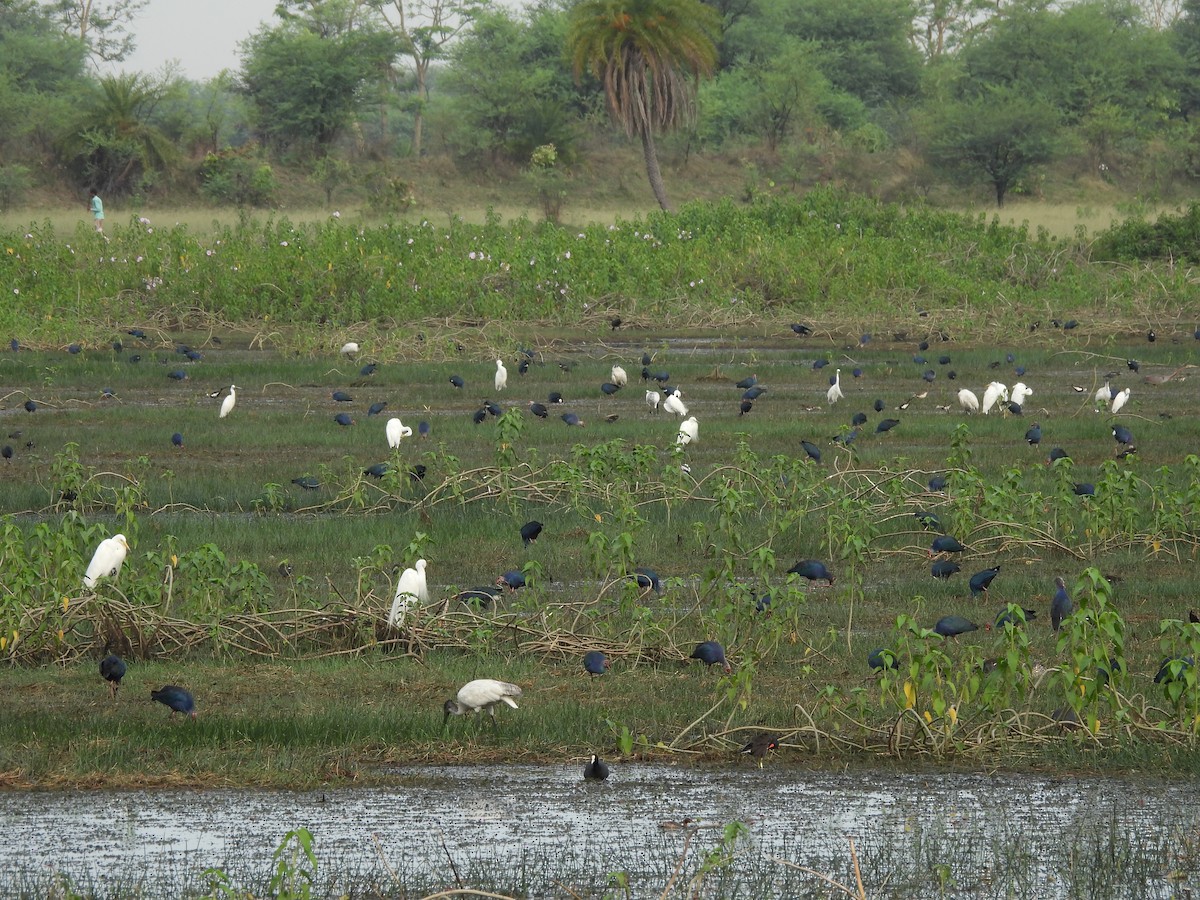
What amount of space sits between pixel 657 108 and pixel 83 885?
125 feet

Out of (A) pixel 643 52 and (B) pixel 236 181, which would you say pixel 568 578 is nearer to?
(A) pixel 643 52

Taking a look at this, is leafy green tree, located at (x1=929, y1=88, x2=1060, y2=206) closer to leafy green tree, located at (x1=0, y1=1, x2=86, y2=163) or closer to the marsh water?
leafy green tree, located at (x1=0, y1=1, x2=86, y2=163)

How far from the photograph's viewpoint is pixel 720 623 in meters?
9.27

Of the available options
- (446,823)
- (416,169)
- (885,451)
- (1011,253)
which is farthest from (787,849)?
(416,169)

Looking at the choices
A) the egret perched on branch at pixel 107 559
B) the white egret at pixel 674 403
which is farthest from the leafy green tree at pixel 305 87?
the egret perched on branch at pixel 107 559

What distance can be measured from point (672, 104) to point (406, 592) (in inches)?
1369

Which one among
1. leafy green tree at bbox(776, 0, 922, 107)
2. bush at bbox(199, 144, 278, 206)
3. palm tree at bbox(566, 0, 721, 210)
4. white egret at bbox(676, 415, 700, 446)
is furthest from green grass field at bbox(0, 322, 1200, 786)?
leafy green tree at bbox(776, 0, 922, 107)

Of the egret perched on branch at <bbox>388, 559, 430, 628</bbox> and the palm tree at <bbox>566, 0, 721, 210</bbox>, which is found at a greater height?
the palm tree at <bbox>566, 0, 721, 210</bbox>

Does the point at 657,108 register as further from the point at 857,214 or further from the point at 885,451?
the point at 885,451

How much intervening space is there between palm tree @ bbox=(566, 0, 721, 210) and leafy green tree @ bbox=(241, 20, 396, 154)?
16.3m

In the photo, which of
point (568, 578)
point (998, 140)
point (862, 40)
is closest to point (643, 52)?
point (998, 140)

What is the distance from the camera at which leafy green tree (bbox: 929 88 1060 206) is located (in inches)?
2052

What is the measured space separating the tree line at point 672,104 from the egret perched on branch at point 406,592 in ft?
109

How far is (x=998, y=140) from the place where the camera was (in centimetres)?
5234
